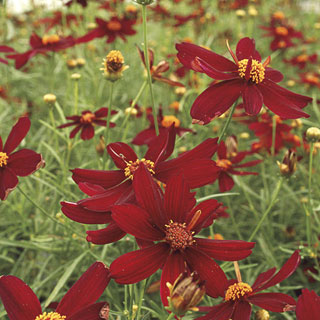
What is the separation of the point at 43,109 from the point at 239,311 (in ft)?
4.62

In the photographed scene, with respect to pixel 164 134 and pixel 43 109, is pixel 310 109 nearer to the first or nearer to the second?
pixel 43 109

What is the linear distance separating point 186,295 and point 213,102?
1.07ft

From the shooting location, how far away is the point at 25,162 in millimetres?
700

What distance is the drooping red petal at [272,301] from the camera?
1.89 ft

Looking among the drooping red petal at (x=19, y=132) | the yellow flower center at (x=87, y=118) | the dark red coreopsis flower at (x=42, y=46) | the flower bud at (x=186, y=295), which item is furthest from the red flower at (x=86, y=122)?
the flower bud at (x=186, y=295)

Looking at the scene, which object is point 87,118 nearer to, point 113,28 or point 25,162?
point 25,162

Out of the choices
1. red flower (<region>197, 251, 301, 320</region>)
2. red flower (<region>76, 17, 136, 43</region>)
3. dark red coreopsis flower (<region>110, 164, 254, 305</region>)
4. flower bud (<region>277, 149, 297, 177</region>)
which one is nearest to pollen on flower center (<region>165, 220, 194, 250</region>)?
dark red coreopsis flower (<region>110, 164, 254, 305</region>)

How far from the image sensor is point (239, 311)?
0.60 meters

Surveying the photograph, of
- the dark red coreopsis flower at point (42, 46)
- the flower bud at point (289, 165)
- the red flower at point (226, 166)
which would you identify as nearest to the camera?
the flower bud at point (289, 165)

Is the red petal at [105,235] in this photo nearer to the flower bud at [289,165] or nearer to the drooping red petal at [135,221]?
Answer: the drooping red petal at [135,221]

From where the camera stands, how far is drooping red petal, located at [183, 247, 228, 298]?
1.74 feet

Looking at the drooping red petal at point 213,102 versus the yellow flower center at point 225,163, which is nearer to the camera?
the drooping red petal at point 213,102

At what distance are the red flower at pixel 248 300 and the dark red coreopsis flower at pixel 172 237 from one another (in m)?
0.08

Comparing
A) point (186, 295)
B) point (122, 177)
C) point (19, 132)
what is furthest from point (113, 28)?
point (186, 295)
